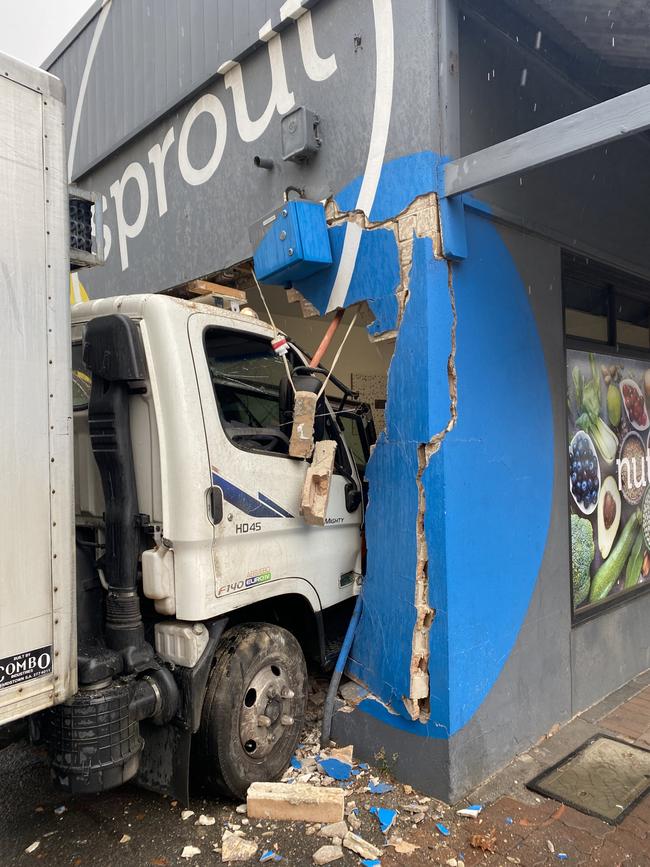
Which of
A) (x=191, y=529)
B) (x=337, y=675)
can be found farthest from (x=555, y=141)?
(x=337, y=675)

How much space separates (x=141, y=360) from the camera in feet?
10.3

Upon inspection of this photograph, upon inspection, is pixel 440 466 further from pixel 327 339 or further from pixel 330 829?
pixel 330 829

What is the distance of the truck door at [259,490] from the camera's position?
10.8 ft

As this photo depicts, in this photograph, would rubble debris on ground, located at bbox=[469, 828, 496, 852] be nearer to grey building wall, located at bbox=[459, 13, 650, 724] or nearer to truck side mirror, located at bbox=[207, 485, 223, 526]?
grey building wall, located at bbox=[459, 13, 650, 724]

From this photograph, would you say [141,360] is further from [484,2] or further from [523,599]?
[484,2]

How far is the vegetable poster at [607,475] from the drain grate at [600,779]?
2.96 ft

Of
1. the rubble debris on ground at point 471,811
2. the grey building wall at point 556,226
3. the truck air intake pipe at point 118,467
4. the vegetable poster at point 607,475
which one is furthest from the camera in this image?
the vegetable poster at point 607,475

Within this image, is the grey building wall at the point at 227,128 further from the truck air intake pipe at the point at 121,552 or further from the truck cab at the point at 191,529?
the truck air intake pipe at the point at 121,552

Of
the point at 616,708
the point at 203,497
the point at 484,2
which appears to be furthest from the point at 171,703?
the point at 484,2

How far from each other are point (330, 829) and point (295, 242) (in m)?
3.19

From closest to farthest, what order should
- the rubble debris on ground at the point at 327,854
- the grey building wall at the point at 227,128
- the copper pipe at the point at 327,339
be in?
1. the rubble debris on ground at the point at 327,854
2. the grey building wall at the point at 227,128
3. the copper pipe at the point at 327,339

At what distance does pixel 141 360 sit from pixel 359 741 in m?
2.55

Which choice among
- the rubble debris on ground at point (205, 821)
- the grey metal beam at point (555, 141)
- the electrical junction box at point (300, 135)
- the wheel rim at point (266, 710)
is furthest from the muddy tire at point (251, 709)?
the electrical junction box at point (300, 135)

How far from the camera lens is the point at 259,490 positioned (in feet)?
11.5
